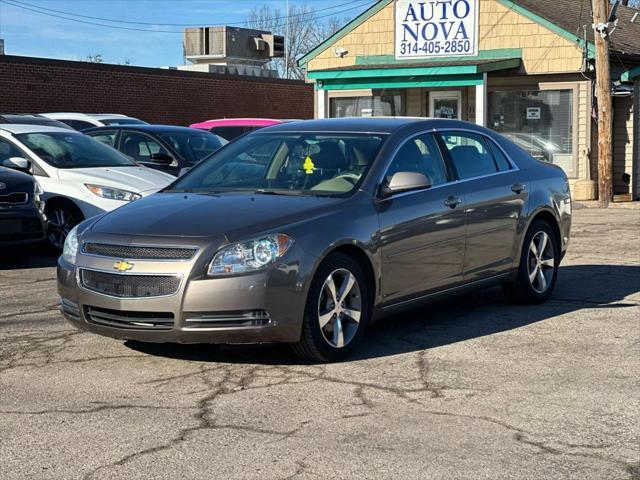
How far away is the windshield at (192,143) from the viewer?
15133 mm

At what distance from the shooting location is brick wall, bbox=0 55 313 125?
28.6 meters

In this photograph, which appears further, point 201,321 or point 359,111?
point 359,111

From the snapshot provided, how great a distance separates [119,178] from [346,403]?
7258 mm

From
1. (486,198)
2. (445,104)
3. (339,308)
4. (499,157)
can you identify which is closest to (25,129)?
(499,157)

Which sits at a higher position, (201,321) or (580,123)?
(580,123)

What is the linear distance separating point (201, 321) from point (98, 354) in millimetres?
1131

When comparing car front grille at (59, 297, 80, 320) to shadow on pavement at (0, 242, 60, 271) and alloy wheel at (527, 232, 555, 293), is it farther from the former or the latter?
shadow on pavement at (0, 242, 60, 271)

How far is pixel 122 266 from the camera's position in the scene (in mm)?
6320

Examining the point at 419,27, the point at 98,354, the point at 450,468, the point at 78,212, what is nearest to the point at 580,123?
the point at 419,27

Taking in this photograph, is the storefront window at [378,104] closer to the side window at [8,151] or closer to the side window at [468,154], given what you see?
the side window at [8,151]

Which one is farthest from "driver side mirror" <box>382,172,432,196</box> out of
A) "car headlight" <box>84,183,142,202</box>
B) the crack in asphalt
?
"car headlight" <box>84,183,142,202</box>

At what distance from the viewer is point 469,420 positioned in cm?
541

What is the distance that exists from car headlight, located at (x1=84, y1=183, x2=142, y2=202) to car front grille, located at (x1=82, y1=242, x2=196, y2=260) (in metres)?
5.56

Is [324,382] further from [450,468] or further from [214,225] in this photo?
[450,468]
